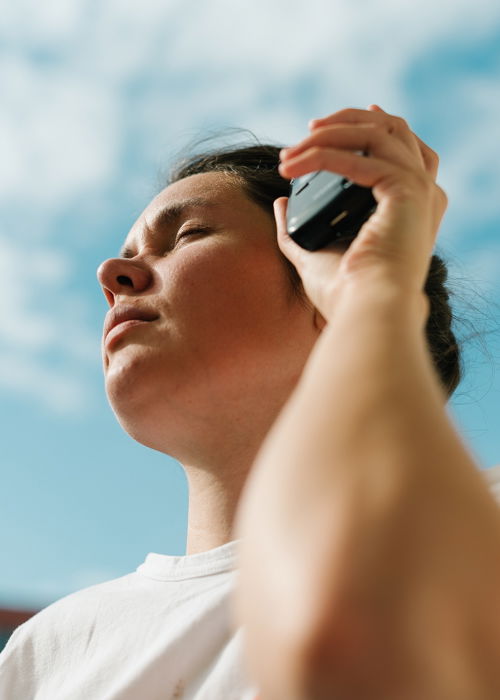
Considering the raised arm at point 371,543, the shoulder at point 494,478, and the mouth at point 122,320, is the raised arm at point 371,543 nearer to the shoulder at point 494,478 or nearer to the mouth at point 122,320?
the shoulder at point 494,478

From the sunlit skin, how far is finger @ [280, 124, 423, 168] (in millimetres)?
628

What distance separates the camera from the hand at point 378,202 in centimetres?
96

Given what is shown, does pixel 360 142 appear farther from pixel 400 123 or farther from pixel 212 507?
pixel 212 507

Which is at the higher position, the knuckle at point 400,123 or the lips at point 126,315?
the lips at point 126,315

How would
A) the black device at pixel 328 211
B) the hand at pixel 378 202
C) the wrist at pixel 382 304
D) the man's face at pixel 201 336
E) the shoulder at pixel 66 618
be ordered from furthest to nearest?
the shoulder at pixel 66 618
the man's face at pixel 201 336
the black device at pixel 328 211
the hand at pixel 378 202
the wrist at pixel 382 304

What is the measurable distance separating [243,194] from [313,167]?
0.93m

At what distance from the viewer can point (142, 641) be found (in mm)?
1603

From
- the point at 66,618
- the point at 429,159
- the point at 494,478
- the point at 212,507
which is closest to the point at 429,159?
the point at 429,159

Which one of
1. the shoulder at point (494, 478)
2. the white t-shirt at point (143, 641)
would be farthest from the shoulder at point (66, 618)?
the shoulder at point (494, 478)

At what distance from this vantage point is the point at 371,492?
2.15 ft

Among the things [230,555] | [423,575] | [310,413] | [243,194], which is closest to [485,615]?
[423,575]

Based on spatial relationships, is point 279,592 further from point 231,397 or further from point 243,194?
point 243,194

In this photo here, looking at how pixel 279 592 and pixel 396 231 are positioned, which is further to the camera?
pixel 396 231

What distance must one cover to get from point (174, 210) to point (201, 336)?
43cm
